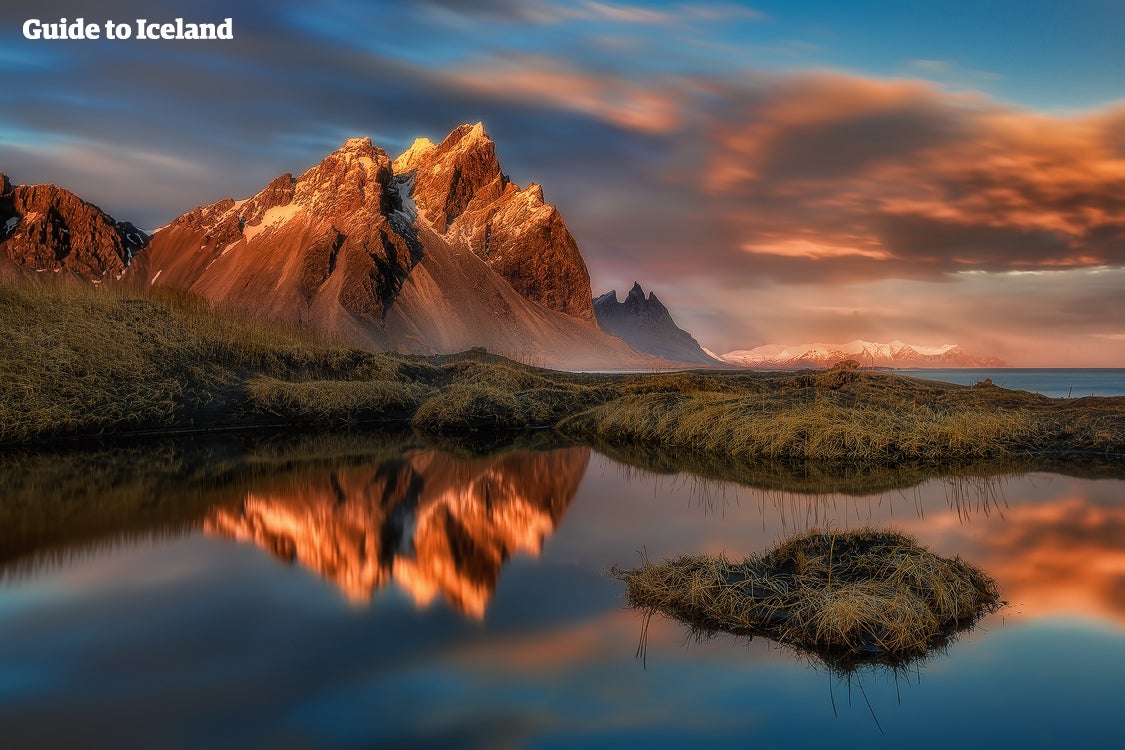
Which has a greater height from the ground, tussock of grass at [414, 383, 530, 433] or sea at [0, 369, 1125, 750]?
tussock of grass at [414, 383, 530, 433]

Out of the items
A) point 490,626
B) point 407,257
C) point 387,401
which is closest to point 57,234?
point 407,257

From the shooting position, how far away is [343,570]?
6.26 meters

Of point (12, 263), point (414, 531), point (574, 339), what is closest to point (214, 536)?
point (414, 531)

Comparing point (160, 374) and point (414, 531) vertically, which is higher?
point (160, 374)

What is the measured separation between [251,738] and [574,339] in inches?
5109

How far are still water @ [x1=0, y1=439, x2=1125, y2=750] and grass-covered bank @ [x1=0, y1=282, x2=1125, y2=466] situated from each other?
4280 mm

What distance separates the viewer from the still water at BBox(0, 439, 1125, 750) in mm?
3492

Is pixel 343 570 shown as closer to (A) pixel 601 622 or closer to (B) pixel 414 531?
(B) pixel 414 531

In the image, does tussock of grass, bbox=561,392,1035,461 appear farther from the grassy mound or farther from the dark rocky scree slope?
the dark rocky scree slope

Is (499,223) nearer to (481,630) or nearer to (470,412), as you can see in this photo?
(470,412)

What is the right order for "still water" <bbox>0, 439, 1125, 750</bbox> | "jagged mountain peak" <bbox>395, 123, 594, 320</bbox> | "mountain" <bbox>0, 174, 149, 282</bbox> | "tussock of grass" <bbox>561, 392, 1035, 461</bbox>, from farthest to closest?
"jagged mountain peak" <bbox>395, 123, 594, 320</bbox> → "mountain" <bbox>0, 174, 149, 282</bbox> → "tussock of grass" <bbox>561, 392, 1035, 461</bbox> → "still water" <bbox>0, 439, 1125, 750</bbox>

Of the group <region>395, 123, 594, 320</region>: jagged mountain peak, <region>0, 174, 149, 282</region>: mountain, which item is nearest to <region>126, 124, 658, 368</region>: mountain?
<region>395, 123, 594, 320</region>: jagged mountain peak

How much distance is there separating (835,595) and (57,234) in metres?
158

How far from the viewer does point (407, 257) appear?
399ft
